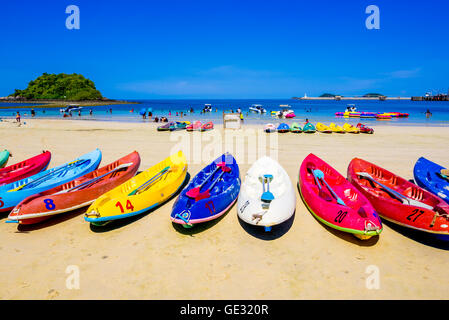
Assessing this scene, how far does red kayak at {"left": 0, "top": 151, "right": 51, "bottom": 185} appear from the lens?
24.7ft

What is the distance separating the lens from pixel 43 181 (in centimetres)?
722

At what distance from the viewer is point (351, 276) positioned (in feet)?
13.7

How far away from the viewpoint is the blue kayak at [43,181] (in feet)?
19.5

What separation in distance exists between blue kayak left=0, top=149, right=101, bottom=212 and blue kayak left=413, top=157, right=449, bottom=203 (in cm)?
995

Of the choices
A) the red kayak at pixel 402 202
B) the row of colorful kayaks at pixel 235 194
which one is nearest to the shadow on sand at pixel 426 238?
the red kayak at pixel 402 202

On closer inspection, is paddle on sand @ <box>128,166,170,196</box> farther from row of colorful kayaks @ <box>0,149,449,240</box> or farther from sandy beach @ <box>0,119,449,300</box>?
sandy beach @ <box>0,119,449,300</box>

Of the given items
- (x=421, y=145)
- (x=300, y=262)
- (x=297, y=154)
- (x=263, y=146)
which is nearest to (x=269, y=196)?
(x=300, y=262)

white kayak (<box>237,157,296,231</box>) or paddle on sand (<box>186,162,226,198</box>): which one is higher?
paddle on sand (<box>186,162,226,198</box>)

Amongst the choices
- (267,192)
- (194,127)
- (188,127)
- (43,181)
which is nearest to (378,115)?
(194,127)

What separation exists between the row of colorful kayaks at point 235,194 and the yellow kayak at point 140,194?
0.02 metres

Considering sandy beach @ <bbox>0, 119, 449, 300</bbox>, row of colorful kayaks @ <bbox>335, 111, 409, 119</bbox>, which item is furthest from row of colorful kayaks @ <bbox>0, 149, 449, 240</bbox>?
row of colorful kayaks @ <bbox>335, 111, 409, 119</bbox>

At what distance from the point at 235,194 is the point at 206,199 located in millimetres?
1434

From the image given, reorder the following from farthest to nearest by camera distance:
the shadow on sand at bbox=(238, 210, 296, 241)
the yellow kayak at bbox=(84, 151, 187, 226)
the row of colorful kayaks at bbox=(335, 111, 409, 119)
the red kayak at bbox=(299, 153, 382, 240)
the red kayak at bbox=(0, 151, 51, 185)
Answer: the row of colorful kayaks at bbox=(335, 111, 409, 119) < the red kayak at bbox=(0, 151, 51, 185) < the shadow on sand at bbox=(238, 210, 296, 241) < the yellow kayak at bbox=(84, 151, 187, 226) < the red kayak at bbox=(299, 153, 382, 240)
